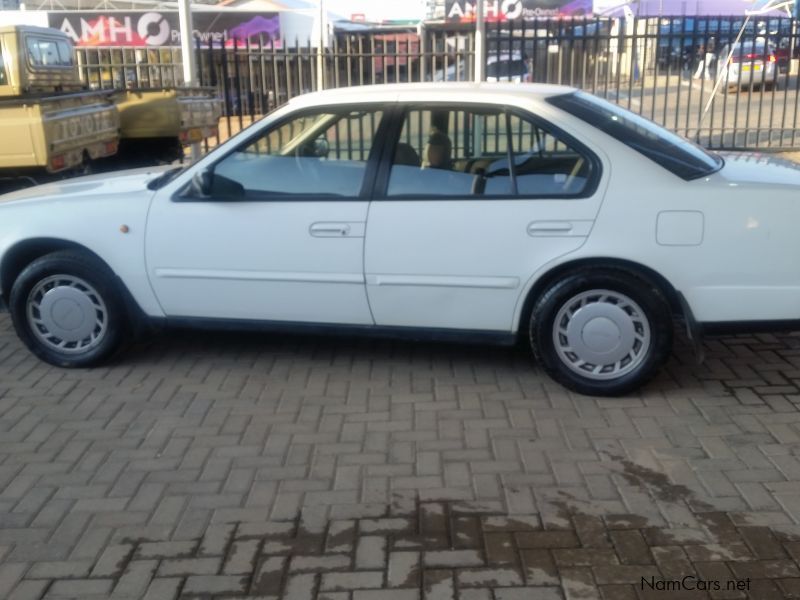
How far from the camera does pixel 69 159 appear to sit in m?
7.90

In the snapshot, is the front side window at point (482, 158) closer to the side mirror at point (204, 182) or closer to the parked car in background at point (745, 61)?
the side mirror at point (204, 182)

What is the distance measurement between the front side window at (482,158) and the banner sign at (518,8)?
29.5 meters

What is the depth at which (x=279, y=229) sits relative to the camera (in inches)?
204

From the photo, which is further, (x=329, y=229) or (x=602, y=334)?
(x=329, y=229)

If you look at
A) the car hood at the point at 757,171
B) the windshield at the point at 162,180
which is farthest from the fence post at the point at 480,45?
the windshield at the point at 162,180

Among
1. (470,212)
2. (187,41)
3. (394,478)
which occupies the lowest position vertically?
(394,478)

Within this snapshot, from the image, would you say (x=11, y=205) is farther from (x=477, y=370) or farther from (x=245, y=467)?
(x=477, y=370)

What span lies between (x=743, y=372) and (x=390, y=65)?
12.6 metres

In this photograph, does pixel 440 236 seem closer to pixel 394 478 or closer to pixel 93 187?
pixel 394 478

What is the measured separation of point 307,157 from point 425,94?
75 cm

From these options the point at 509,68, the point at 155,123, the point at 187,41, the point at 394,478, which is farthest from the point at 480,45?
the point at 394,478

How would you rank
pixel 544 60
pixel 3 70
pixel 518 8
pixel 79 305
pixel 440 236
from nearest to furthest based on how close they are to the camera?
1. pixel 440 236
2. pixel 79 305
3. pixel 3 70
4. pixel 544 60
5. pixel 518 8

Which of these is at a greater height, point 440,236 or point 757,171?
point 757,171

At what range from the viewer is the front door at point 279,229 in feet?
16.9
